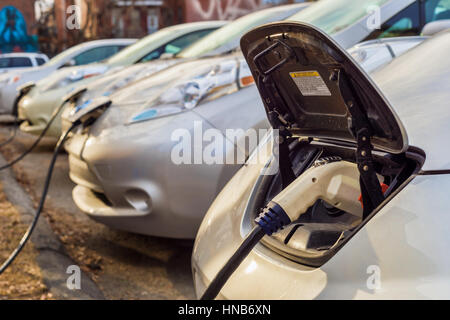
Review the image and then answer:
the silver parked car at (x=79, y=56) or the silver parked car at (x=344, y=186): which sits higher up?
the silver parked car at (x=344, y=186)

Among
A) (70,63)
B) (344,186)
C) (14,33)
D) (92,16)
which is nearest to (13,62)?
(70,63)

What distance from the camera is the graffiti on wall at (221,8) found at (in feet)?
79.8

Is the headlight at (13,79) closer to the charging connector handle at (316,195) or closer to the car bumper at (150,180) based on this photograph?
the car bumper at (150,180)

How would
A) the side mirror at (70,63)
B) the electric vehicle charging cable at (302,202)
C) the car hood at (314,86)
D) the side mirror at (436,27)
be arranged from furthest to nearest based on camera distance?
the side mirror at (70,63)
the side mirror at (436,27)
the electric vehicle charging cable at (302,202)
the car hood at (314,86)

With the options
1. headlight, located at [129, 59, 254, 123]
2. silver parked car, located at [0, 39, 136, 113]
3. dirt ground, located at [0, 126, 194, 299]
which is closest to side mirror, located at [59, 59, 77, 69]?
silver parked car, located at [0, 39, 136, 113]

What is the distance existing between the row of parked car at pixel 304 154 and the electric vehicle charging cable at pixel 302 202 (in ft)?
0.12

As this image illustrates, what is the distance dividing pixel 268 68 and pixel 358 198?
46 centimetres

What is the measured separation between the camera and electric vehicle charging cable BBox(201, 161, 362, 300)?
5.16 ft

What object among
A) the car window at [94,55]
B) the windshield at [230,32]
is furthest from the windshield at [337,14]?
the car window at [94,55]

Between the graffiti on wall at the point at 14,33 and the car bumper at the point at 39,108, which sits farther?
the graffiti on wall at the point at 14,33

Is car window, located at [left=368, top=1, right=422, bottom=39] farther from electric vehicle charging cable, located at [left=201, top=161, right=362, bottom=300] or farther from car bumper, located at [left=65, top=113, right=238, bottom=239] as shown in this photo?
electric vehicle charging cable, located at [left=201, top=161, right=362, bottom=300]

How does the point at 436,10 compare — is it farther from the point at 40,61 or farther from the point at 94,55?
the point at 40,61

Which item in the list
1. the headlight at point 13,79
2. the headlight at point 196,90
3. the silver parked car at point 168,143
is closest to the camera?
the silver parked car at point 168,143
